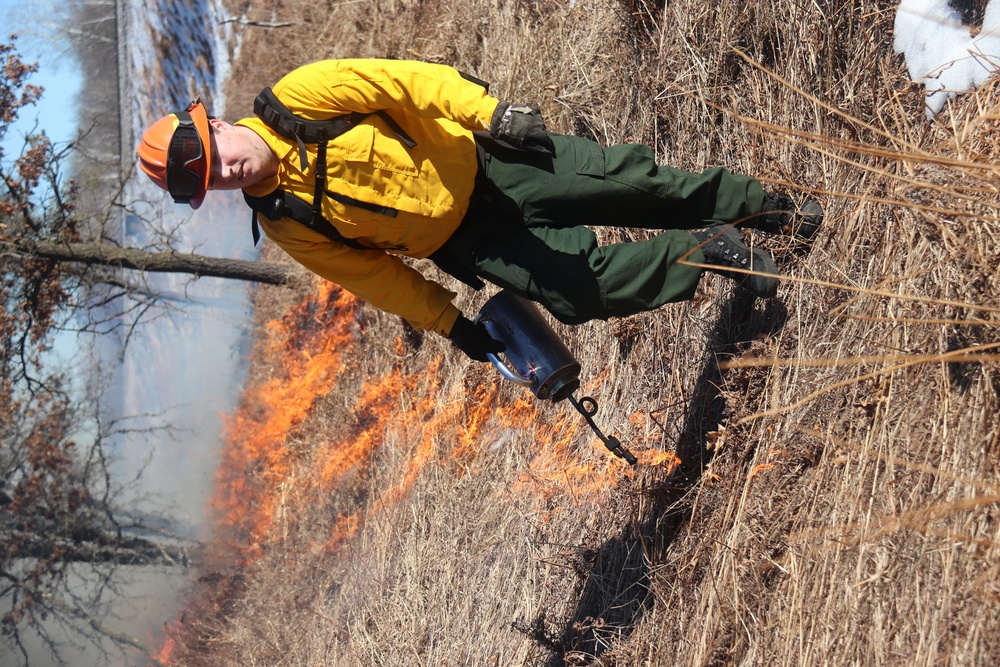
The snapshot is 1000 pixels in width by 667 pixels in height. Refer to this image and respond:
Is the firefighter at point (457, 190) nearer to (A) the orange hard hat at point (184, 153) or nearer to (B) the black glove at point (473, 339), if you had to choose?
(A) the orange hard hat at point (184, 153)

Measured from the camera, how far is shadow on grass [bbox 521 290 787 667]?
338 centimetres

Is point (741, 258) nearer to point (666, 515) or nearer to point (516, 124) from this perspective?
point (516, 124)

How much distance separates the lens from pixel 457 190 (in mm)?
2914

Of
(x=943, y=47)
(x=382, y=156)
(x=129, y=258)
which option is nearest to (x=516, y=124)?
(x=382, y=156)

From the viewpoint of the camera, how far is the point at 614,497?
12.5 ft

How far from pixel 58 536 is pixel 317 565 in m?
4.68

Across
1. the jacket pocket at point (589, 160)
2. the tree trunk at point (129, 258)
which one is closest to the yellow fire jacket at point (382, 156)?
the jacket pocket at point (589, 160)

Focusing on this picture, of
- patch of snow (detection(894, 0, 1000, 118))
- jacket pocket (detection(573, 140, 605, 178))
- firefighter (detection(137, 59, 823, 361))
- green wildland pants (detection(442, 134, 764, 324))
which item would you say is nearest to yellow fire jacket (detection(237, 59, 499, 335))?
firefighter (detection(137, 59, 823, 361))

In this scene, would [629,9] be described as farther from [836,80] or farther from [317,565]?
[317,565]

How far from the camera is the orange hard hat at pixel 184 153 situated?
8.86 feet

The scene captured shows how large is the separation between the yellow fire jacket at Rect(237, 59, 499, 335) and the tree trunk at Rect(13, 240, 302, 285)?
4.21 meters

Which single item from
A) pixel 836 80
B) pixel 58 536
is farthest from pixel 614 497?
pixel 58 536

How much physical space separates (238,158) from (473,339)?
118 cm

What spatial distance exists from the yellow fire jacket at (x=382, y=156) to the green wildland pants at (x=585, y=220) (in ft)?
0.45
